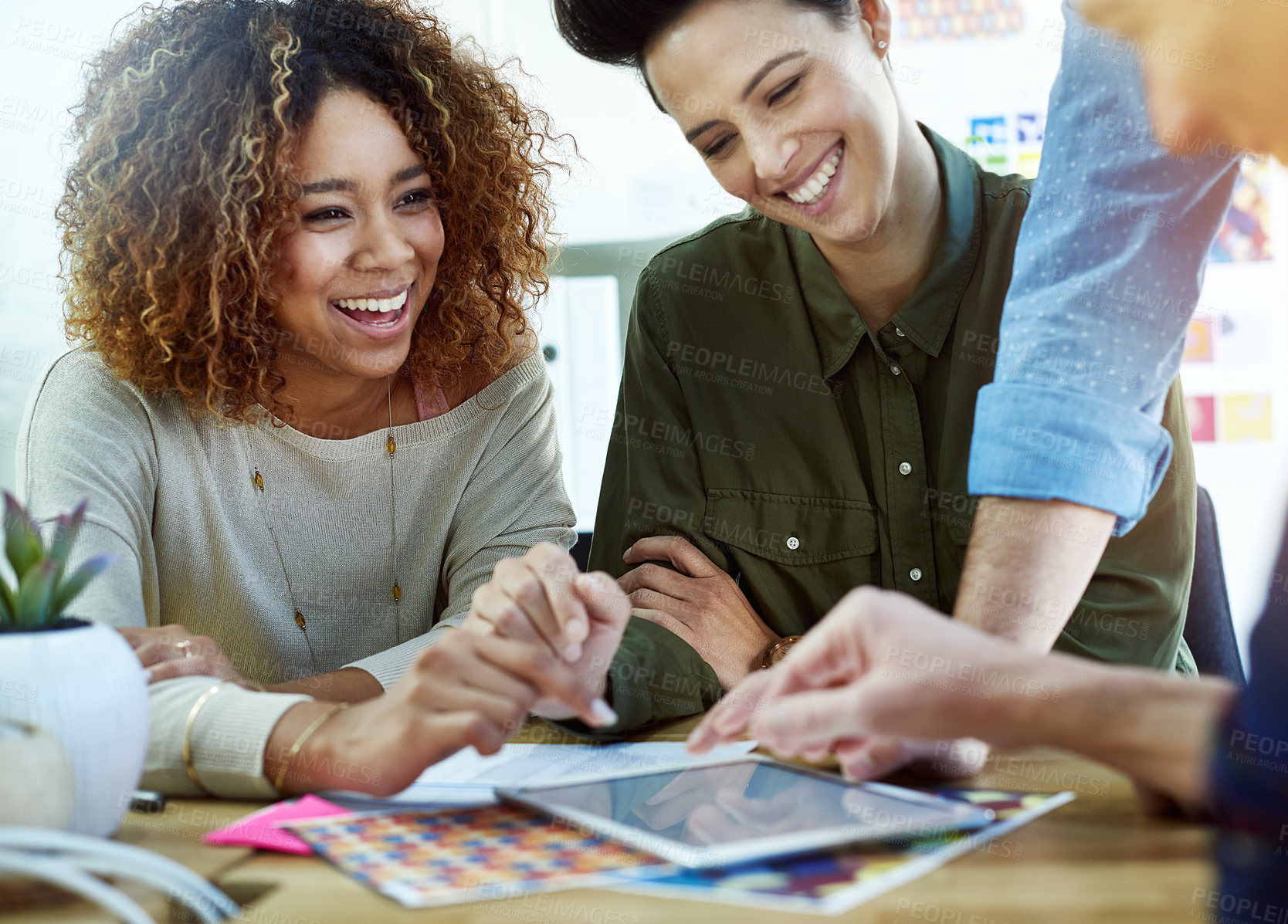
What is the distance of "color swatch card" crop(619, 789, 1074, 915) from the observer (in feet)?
1.81

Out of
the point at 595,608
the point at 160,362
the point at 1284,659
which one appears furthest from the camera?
the point at 160,362

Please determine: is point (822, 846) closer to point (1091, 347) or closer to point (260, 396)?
point (1091, 347)

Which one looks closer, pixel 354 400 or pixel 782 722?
pixel 782 722

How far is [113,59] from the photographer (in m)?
1.46

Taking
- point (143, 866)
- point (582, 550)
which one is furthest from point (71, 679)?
point (582, 550)

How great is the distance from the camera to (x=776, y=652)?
4.23 feet

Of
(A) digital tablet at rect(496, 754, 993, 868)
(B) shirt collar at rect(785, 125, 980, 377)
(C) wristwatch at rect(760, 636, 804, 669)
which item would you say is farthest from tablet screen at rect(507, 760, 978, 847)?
(B) shirt collar at rect(785, 125, 980, 377)

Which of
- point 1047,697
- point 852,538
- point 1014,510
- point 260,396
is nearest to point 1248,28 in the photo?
point 1047,697

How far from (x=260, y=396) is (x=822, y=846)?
1055 millimetres

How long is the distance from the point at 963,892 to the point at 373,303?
1.12 m

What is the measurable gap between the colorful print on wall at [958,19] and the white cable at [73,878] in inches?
124

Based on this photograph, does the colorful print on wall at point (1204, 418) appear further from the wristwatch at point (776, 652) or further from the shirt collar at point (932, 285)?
the wristwatch at point (776, 652)

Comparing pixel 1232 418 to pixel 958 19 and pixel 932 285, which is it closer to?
pixel 958 19

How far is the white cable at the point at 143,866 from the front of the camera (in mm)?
561
